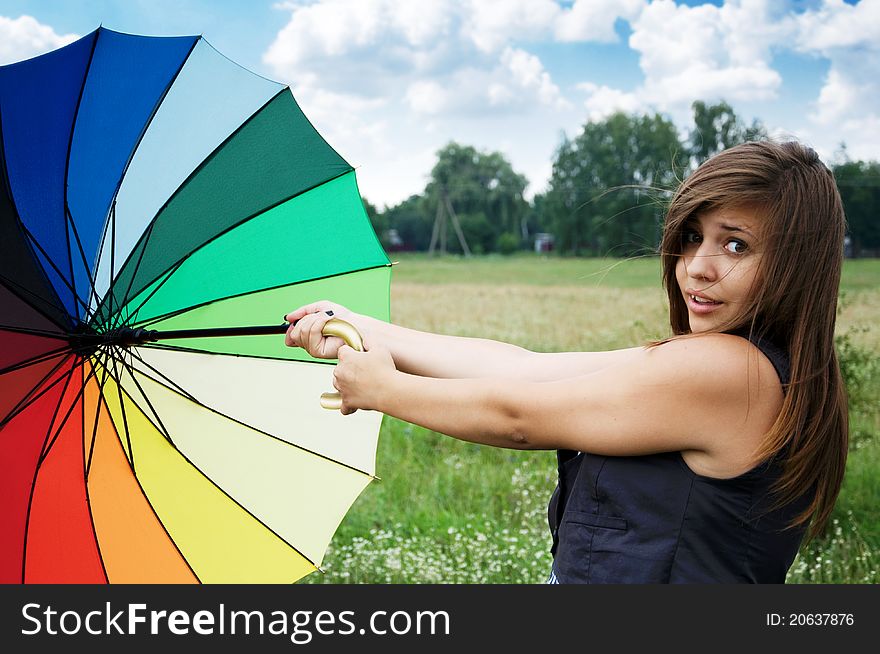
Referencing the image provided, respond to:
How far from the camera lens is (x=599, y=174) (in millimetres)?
29016

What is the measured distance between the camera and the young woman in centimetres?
144

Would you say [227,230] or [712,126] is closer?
[227,230]

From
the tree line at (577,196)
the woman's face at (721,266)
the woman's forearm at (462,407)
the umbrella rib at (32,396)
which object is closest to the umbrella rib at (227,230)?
the umbrella rib at (32,396)

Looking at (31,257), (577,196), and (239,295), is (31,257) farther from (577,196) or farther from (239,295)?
(577,196)

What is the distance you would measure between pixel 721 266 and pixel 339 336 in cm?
77

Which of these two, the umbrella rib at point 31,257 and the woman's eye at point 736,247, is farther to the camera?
the umbrella rib at point 31,257

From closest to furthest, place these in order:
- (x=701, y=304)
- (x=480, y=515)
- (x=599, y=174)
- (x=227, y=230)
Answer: (x=701, y=304), (x=227, y=230), (x=480, y=515), (x=599, y=174)

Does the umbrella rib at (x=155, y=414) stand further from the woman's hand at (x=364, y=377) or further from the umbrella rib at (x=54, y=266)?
the woman's hand at (x=364, y=377)

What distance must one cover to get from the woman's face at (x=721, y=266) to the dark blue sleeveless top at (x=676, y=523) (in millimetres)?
90

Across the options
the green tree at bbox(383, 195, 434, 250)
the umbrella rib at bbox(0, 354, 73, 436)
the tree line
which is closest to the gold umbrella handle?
the umbrella rib at bbox(0, 354, 73, 436)

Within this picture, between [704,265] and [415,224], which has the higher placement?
[415,224]

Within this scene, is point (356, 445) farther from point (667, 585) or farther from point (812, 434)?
point (812, 434)

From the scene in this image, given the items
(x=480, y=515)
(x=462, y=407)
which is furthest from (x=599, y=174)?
(x=462, y=407)

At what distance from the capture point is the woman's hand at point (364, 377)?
1.62 meters
